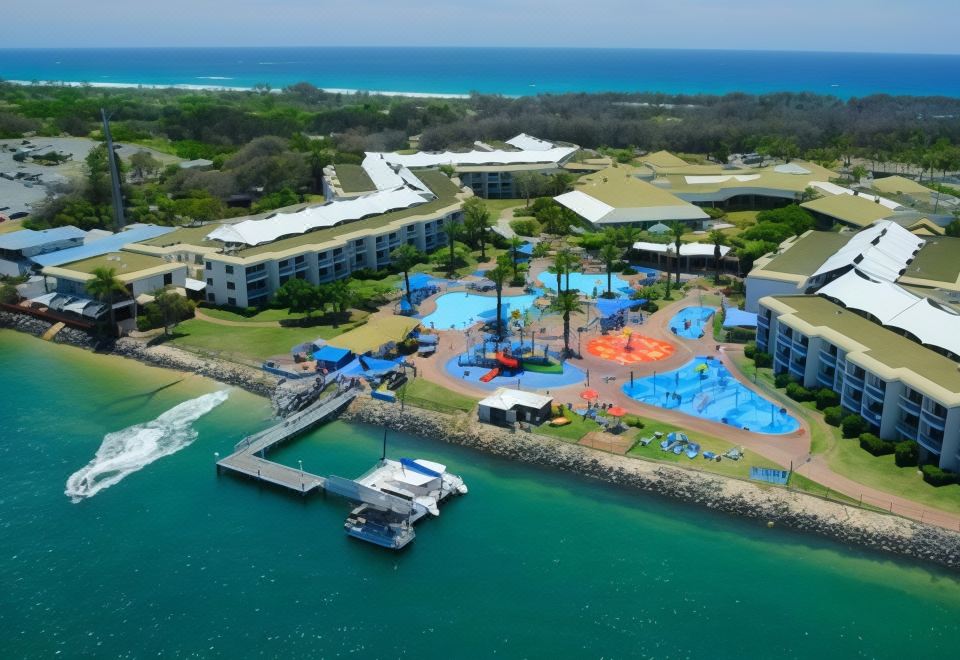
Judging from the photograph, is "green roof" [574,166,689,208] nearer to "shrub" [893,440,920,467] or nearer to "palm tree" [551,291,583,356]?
"palm tree" [551,291,583,356]

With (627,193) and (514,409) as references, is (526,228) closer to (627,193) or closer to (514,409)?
(627,193)

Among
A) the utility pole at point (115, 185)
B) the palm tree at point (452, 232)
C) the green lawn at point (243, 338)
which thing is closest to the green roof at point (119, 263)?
the green lawn at point (243, 338)

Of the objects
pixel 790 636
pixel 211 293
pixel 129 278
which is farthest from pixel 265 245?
pixel 790 636

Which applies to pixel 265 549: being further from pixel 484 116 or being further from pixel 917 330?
pixel 484 116

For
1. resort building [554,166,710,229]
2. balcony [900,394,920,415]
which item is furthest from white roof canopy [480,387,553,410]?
resort building [554,166,710,229]

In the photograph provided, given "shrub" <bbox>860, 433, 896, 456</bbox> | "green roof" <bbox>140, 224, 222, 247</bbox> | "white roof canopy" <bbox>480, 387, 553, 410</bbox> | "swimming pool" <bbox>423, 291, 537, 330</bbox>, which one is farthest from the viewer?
"green roof" <bbox>140, 224, 222, 247</bbox>

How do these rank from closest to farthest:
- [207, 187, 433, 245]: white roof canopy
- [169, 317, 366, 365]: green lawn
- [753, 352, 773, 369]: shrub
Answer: [753, 352, 773, 369]: shrub
[169, 317, 366, 365]: green lawn
[207, 187, 433, 245]: white roof canopy

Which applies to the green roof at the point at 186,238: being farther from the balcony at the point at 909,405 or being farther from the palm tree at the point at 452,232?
the balcony at the point at 909,405

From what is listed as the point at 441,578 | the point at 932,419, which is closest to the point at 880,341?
the point at 932,419
